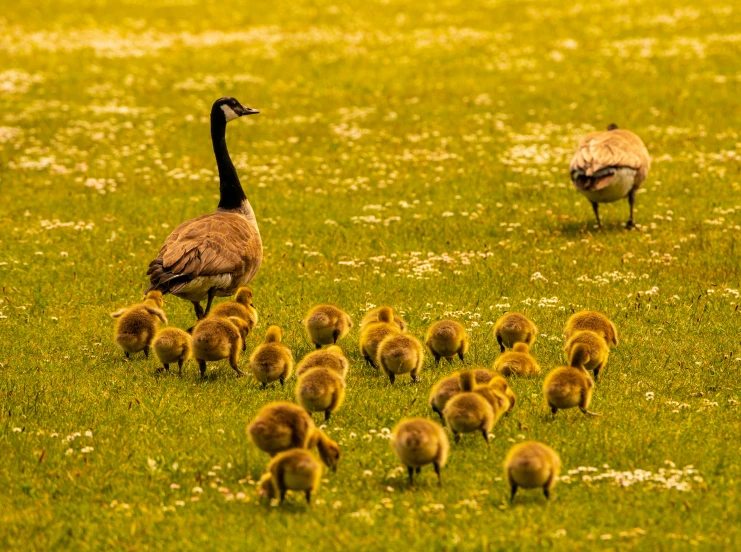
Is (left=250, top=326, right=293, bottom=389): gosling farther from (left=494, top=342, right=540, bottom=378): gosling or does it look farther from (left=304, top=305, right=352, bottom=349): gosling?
(left=494, top=342, right=540, bottom=378): gosling

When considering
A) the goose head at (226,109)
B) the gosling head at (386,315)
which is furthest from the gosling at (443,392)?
the goose head at (226,109)

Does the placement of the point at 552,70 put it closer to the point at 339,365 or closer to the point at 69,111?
the point at 69,111

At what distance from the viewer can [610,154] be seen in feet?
66.7

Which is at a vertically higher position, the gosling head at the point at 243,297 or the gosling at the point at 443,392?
the gosling head at the point at 243,297

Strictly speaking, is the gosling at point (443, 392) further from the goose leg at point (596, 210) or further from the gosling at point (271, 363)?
the goose leg at point (596, 210)

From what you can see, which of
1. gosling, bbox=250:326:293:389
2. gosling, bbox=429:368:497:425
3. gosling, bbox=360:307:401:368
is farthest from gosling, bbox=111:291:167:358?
gosling, bbox=429:368:497:425

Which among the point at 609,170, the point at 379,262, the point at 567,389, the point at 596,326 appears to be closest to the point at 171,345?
the point at 567,389

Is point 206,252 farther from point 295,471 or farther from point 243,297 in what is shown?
point 295,471

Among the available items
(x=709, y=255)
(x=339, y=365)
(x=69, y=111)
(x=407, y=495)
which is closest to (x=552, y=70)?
(x=69, y=111)

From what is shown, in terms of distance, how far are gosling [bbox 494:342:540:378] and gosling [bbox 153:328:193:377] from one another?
3.73 m

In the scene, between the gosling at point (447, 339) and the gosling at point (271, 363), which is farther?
the gosling at point (447, 339)

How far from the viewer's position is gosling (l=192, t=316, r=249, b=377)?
12180 millimetres

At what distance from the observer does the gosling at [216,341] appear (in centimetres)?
1218

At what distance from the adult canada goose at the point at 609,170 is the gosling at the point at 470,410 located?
10.6m
